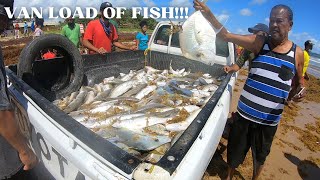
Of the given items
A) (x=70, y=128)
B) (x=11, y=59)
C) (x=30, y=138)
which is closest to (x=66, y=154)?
(x=70, y=128)

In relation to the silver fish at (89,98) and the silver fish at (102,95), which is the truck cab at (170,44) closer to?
the silver fish at (102,95)

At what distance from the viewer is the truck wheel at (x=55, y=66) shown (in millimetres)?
3825

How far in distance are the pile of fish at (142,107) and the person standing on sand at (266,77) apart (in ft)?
2.23

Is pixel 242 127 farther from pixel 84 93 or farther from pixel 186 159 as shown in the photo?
pixel 84 93

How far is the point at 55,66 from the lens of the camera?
429 cm

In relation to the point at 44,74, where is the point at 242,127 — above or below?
below

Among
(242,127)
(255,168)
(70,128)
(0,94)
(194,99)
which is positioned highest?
(0,94)

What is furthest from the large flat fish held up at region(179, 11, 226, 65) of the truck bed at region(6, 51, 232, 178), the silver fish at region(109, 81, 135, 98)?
the silver fish at region(109, 81, 135, 98)

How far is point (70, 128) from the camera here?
73.7 inches

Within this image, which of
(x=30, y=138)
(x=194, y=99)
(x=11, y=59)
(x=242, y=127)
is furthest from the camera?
(x=11, y=59)

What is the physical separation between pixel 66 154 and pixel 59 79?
2761 millimetres

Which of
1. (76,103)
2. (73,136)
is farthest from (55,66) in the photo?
(73,136)

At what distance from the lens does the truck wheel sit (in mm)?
3825

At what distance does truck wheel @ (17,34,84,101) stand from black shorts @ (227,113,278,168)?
8.32 ft
